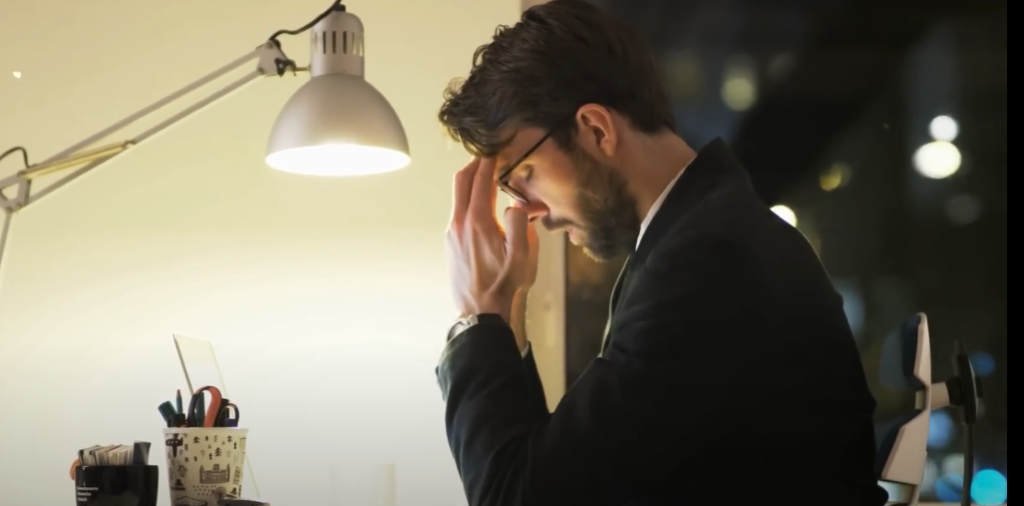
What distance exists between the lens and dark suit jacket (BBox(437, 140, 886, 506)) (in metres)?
0.75

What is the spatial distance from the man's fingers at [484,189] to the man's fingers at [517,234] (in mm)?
24

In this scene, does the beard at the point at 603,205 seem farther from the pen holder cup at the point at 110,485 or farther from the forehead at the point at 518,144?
the pen holder cup at the point at 110,485

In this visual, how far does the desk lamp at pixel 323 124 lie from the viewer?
1129 mm

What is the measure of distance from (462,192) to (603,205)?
0.15m

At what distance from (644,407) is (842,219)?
0.83 meters

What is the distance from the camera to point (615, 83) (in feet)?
3.22

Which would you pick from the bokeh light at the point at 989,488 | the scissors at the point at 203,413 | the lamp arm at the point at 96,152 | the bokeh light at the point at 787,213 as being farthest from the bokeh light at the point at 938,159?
the scissors at the point at 203,413

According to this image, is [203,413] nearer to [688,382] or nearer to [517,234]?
[517,234]

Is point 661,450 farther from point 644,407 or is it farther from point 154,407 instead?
point 154,407

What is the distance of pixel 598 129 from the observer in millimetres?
954

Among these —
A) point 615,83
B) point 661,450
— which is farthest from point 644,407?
point 615,83

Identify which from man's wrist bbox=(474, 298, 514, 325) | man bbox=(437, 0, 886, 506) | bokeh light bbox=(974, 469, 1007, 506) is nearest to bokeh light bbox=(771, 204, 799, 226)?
bokeh light bbox=(974, 469, 1007, 506)

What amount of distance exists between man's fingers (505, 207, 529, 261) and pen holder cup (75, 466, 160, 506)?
48cm

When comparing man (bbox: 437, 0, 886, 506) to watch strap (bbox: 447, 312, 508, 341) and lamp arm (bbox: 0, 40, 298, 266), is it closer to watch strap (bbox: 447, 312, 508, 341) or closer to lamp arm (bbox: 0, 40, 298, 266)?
watch strap (bbox: 447, 312, 508, 341)
